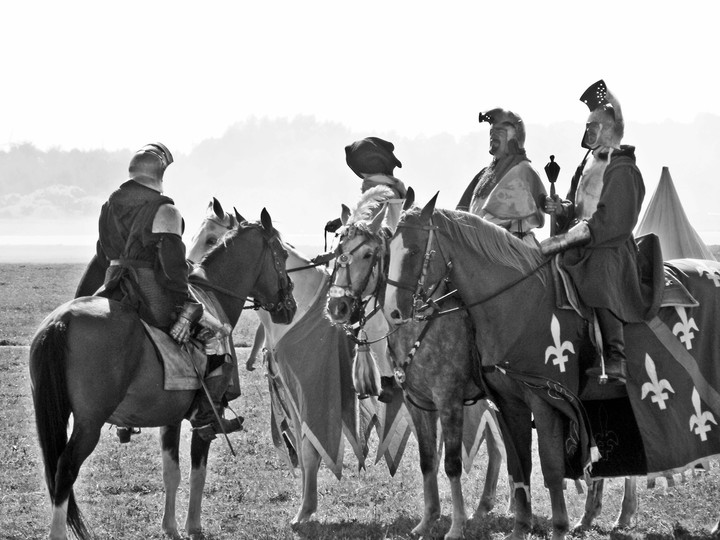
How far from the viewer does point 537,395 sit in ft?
24.9

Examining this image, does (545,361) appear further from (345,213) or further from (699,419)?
(345,213)

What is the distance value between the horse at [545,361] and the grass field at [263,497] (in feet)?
3.11

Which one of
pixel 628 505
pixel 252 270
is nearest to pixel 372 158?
pixel 252 270

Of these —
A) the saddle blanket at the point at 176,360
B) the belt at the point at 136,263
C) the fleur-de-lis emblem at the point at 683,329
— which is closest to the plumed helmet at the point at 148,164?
the belt at the point at 136,263

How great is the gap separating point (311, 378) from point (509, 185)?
249cm

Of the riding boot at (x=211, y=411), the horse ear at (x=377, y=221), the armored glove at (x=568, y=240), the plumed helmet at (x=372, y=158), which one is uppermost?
the plumed helmet at (x=372, y=158)

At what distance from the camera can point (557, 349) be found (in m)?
7.71

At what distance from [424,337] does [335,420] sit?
1717 millimetres

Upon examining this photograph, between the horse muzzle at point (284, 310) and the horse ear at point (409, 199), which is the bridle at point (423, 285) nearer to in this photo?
the horse ear at point (409, 199)

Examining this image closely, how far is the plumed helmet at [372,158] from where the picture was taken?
9.91 meters

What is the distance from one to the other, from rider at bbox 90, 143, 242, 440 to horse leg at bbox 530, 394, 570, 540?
267 cm

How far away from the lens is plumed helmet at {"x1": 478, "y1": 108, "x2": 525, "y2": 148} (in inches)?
371

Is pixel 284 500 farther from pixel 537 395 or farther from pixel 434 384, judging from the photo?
pixel 537 395

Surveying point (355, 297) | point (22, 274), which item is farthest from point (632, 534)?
point (22, 274)
